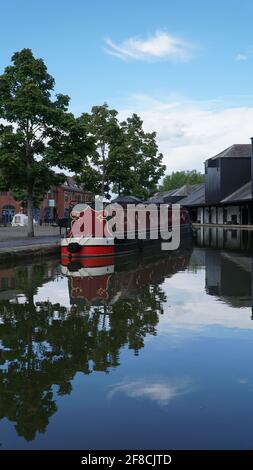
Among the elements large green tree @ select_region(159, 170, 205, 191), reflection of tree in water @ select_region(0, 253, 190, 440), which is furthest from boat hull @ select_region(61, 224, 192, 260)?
large green tree @ select_region(159, 170, 205, 191)

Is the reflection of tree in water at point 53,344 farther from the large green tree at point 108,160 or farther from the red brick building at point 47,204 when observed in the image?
the red brick building at point 47,204

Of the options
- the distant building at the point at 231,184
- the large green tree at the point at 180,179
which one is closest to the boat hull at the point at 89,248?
the distant building at the point at 231,184

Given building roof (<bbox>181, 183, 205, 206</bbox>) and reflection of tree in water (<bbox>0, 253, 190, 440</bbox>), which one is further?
building roof (<bbox>181, 183, 205, 206</bbox>)

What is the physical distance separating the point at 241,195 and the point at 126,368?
54.3 meters

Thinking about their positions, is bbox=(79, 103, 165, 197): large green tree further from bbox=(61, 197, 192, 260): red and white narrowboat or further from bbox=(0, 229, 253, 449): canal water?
bbox=(0, 229, 253, 449): canal water

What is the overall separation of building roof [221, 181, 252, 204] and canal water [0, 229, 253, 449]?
43.8 meters

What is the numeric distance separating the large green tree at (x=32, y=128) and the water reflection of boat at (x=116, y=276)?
8.88m

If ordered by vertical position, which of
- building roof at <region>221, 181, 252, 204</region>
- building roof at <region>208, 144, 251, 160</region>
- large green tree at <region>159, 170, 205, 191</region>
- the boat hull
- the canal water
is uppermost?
large green tree at <region>159, 170, 205, 191</region>

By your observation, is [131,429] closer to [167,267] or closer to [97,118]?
[167,267]

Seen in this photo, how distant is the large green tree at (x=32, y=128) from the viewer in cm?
2730

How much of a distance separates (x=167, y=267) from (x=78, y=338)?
11.4 meters

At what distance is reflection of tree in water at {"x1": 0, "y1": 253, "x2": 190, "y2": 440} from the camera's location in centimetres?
527

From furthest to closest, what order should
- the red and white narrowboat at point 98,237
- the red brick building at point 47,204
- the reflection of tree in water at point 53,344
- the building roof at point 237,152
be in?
the red brick building at point 47,204 < the building roof at point 237,152 < the red and white narrowboat at point 98,237 < the reflection of tree in water at point 53,344

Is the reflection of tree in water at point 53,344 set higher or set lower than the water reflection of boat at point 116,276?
lower
